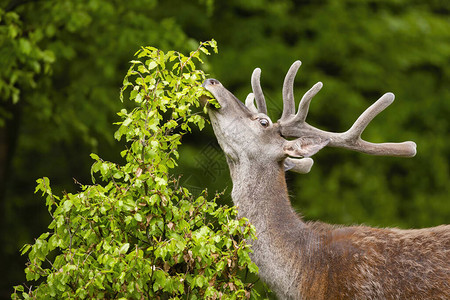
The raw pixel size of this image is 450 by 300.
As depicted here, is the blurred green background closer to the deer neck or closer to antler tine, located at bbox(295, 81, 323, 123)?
antler tine, located at bbox(295, 81, 323, 123)

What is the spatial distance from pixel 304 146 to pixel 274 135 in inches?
8.9

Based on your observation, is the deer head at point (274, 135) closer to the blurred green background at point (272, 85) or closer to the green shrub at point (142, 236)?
the green shrub at point (142, 236)

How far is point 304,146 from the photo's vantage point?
4938 mm

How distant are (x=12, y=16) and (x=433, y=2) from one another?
9.52 m

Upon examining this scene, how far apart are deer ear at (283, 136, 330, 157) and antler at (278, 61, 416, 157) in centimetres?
6

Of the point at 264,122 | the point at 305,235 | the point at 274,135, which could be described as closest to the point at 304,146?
the point at 274,135

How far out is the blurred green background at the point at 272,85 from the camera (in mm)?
8802

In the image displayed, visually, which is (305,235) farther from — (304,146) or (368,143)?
(368,143)

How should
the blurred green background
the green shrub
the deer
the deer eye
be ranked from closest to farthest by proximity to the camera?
the green shrub < the deer < the deer eye < the blurred green background

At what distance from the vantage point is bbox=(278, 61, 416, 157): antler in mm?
4918

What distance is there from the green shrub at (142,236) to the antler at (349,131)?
39.2 inches

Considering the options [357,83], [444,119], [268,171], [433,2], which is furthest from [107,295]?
[433,2]

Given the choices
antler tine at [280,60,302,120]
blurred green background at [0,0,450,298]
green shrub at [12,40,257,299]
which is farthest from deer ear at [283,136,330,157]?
blurred green background at [0,0,450,298]

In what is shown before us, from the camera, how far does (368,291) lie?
4.45m
